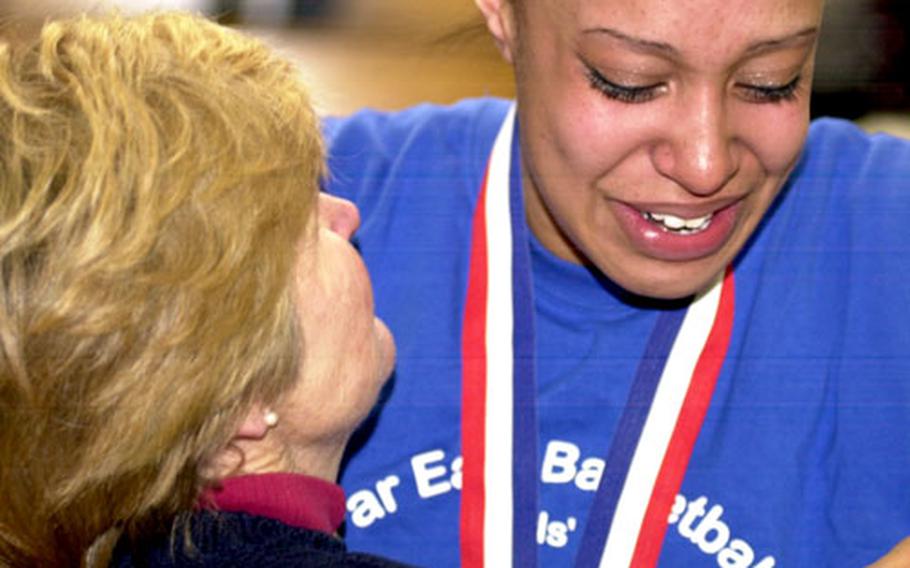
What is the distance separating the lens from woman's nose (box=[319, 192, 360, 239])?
1.19 meters

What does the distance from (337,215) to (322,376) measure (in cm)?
15

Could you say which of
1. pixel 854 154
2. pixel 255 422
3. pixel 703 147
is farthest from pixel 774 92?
pixel 255 422

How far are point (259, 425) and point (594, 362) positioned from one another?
419 mm

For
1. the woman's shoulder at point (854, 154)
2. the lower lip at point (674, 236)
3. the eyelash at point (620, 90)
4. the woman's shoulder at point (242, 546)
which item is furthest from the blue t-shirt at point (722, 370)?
the woman's shoulder at point (242, 546)

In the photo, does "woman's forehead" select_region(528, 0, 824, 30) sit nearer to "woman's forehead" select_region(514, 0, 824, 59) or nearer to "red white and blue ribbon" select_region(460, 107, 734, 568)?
"woman's forehead" select_region(514, 0, 824, 59)

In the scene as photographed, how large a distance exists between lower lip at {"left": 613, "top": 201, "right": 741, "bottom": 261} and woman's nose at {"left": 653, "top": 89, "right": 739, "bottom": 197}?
6cm

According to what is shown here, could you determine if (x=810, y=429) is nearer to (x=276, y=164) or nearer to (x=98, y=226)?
(x=276, y=164)

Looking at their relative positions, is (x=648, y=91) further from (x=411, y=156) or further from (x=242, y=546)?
(x=242, y=546)

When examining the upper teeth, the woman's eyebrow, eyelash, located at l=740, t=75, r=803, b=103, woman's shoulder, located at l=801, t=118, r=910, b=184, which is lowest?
woman's shoulder, located at l=801, t=118, r=910, b=184

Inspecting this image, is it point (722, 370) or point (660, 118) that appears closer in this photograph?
point (660, 118)

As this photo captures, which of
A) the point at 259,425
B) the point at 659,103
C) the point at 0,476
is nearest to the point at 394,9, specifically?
the point at 659,103

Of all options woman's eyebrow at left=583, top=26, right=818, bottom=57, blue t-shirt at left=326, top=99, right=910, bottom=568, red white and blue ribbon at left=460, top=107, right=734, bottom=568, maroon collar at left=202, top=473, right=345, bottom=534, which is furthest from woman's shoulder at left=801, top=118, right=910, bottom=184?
maroon collar at left=202, top=473, right=345, bottom=534

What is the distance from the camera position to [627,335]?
4.62 ft

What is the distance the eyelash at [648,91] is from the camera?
120cm
